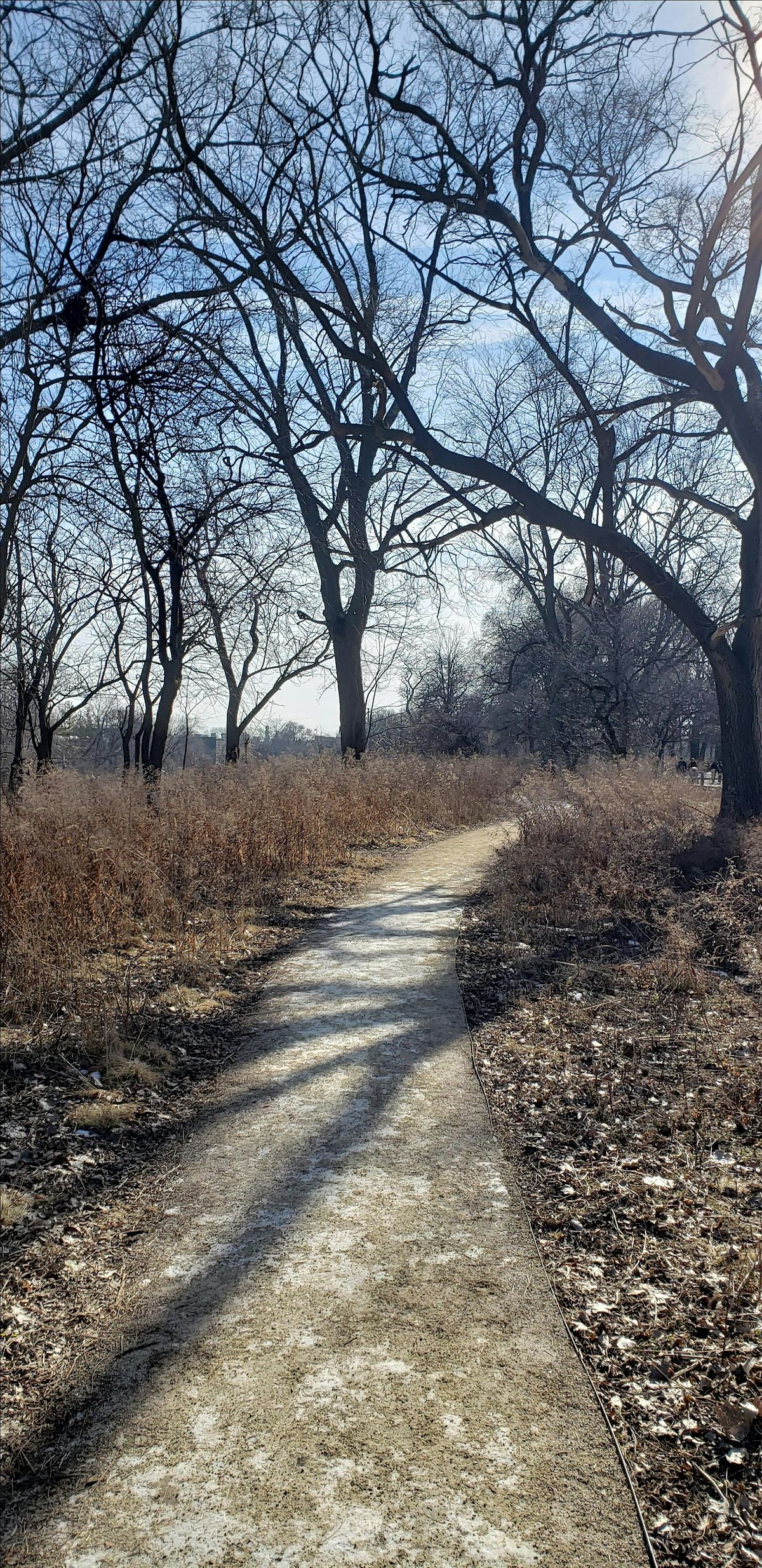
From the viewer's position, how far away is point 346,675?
20797mm

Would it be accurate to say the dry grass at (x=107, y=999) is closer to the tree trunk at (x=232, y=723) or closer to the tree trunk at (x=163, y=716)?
the tree trunk at (x=163, y=716)

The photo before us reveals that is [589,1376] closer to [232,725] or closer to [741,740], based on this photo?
[741,740]

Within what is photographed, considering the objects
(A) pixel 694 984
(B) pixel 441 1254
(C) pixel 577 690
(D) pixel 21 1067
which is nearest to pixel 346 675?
(C) pixel 577 690

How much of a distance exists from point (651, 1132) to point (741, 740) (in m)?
8.02

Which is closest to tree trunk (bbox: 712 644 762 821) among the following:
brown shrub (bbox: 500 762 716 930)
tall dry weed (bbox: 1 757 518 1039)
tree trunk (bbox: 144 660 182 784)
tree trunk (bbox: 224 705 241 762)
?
brown shrub (bbox: 500 762 716 930)

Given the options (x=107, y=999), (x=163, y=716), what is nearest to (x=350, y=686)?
(x=163, y=716)

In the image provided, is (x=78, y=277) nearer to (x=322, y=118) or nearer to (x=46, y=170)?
(x=46, y=170)

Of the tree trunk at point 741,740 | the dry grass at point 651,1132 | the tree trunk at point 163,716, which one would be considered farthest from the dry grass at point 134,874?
the tree trunk at point 741,740

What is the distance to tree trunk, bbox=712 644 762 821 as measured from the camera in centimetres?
1136

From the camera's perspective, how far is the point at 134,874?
7.72 metres

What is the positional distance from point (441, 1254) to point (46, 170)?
19.5ft

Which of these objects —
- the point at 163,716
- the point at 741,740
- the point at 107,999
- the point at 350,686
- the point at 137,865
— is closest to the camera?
the point at 107,999

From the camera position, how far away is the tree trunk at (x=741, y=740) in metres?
11.4

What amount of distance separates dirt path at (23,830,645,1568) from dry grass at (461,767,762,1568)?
16cm
